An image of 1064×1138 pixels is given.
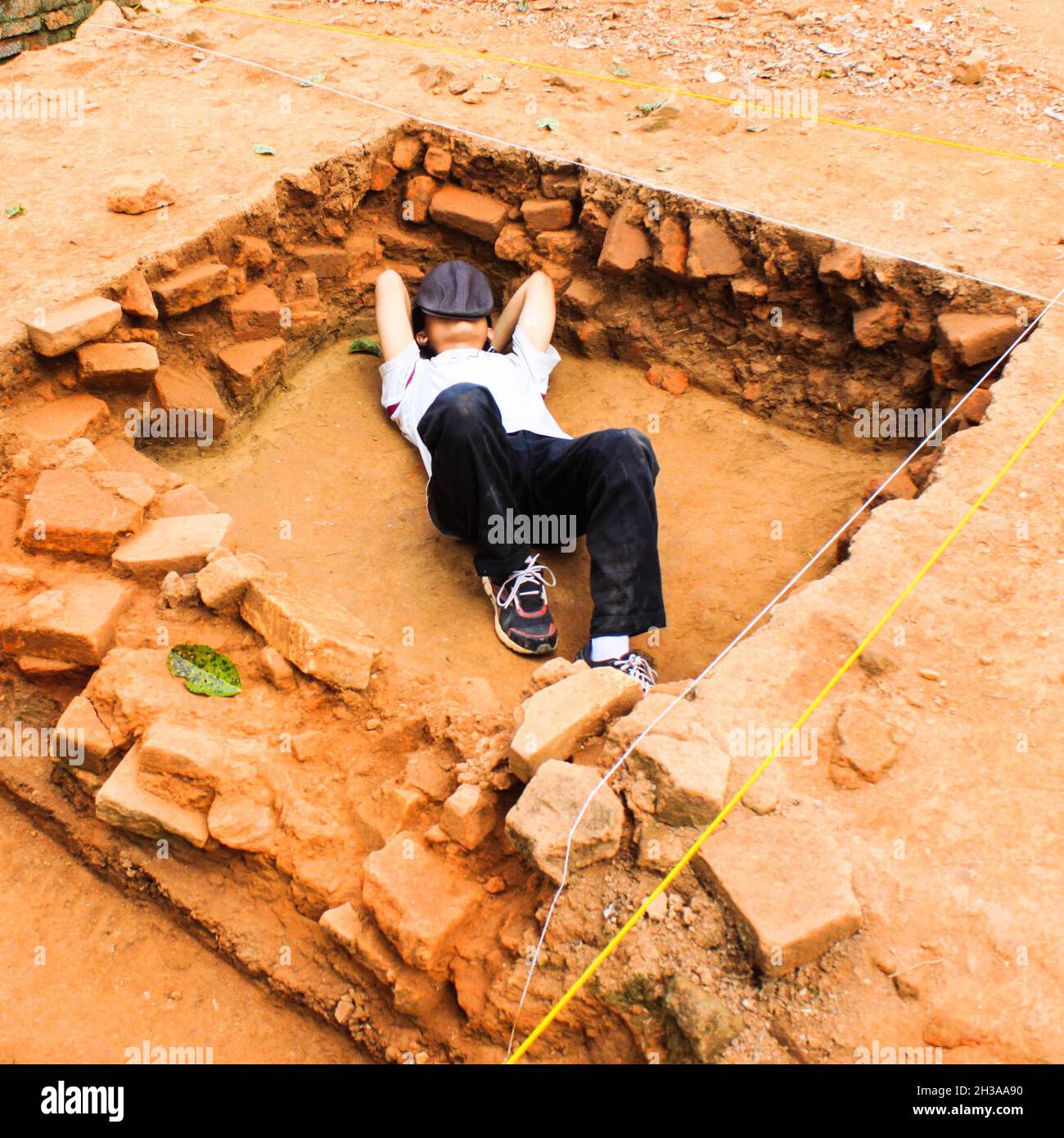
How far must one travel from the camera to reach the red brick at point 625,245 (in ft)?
15.2

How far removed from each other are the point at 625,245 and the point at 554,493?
150 cm

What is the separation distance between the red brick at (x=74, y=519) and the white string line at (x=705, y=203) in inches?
72.7

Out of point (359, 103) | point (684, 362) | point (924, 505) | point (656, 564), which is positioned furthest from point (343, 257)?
point (924, 505)

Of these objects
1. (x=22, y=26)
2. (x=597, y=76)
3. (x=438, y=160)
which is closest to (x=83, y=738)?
(x=438, y=160)

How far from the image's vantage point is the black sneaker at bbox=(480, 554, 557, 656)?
359 cm

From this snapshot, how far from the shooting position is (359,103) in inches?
207

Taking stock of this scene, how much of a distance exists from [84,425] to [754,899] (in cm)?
290

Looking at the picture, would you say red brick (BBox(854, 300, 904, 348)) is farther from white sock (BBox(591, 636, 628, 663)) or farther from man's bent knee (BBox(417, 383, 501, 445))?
white sock (BBox(591, 636, 628, 663))

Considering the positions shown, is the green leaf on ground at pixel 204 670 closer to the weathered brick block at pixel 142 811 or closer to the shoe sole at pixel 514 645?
the weathered brick block at pixel 142 811

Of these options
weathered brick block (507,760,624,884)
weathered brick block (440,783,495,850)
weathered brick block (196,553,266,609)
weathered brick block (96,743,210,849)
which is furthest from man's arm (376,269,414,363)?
weathered brick block (507,760,624,884)

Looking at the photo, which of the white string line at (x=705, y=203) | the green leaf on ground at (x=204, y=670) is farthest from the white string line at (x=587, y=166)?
the green leaf on ground at (x=204, y=670)

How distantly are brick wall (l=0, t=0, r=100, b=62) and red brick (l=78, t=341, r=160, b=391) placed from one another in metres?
4.58

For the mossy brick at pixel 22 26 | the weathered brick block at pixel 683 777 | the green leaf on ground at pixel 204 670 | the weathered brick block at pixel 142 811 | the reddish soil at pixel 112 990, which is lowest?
the reddish soil at pixel 112 990

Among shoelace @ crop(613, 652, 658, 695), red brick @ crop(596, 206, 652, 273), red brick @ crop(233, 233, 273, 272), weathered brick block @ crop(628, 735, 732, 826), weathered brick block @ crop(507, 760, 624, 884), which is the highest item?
red brick @ crop(596, 206, 652, 273)
